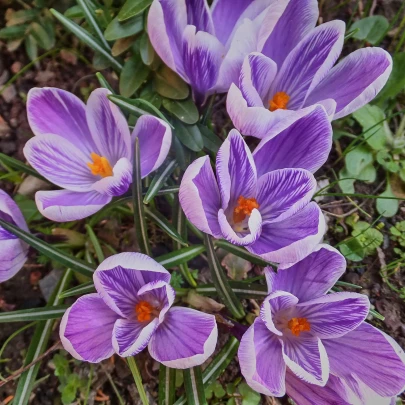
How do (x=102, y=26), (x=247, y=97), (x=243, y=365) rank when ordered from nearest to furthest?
1. (x=243, y=365)
2. (x=247, y=97)
3. (x=102, y=26)

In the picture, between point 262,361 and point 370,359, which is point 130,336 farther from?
point 370,359

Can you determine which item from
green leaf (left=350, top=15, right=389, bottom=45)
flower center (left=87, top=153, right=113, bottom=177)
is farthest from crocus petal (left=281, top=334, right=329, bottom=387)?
green leaf (left=350, top=15, right=389, bottom=45)

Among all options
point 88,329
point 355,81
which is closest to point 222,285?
point 88,329

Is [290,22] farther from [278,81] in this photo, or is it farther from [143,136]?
[143,136]

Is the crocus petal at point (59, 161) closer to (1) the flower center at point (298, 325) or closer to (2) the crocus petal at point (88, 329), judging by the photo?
(2) the crocus petal at point (88, 329)

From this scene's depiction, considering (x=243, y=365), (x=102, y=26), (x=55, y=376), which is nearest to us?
(x=243, y=365)

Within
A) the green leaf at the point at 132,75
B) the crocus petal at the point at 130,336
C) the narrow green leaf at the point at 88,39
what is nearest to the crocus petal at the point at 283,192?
the crocus petal at the point at 130,336

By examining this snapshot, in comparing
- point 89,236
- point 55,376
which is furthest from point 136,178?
point 55,376
